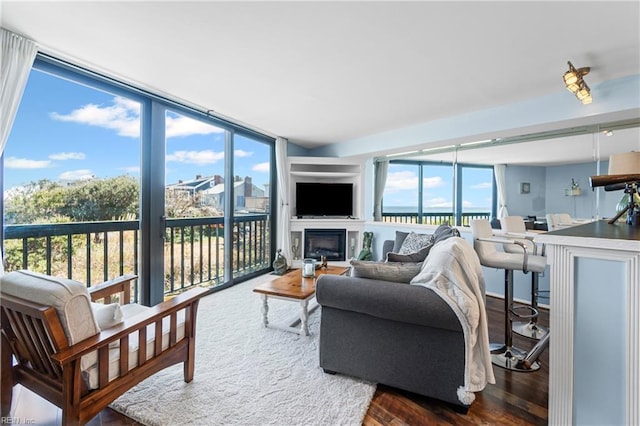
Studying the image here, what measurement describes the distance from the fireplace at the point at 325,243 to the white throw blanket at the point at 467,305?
3287 mm

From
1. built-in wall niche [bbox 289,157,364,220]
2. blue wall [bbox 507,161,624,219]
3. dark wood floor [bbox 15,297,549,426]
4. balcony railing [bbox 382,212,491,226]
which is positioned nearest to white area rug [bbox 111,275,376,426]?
dark wood floor [bbox 15,297,549,426]

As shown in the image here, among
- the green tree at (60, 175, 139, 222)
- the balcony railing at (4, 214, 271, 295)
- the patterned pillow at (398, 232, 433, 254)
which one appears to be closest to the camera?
the balcony railing at (4, 214, 271, 295)

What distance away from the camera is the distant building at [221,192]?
11.3 ft

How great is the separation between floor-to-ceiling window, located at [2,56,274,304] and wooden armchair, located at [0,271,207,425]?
3.71 feet

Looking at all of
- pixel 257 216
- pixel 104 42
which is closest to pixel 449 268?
pixel 104 42

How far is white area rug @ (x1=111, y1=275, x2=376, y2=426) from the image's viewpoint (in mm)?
1547

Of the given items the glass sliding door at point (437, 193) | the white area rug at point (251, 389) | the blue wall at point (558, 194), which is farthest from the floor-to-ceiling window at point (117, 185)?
the blue wall at point (558, 194)

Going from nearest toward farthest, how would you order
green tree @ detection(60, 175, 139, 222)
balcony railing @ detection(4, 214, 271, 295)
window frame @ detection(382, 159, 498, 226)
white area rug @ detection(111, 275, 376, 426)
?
1. white area rug @ detection(111, 275, 376, 426)
2. balcony railing @ detection(4, 214, 271, 295)
3. green tree @ detection(60, 175, 139, 222)
4. window frame @ detection(382, 159, 498, 226)

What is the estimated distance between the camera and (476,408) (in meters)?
1.67

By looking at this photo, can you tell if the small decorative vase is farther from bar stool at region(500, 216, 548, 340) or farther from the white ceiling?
bar stool at region(500, 216, 548, 340)

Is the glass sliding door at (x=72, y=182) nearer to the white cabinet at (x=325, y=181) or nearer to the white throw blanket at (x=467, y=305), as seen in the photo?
the white cabinet at (x=325, y=181)

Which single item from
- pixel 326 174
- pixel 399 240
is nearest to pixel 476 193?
pixel 399 240

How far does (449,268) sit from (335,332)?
2.84 ft

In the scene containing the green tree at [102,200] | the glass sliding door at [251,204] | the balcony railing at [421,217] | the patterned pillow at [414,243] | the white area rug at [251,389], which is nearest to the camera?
the white area rug at [251,389]
